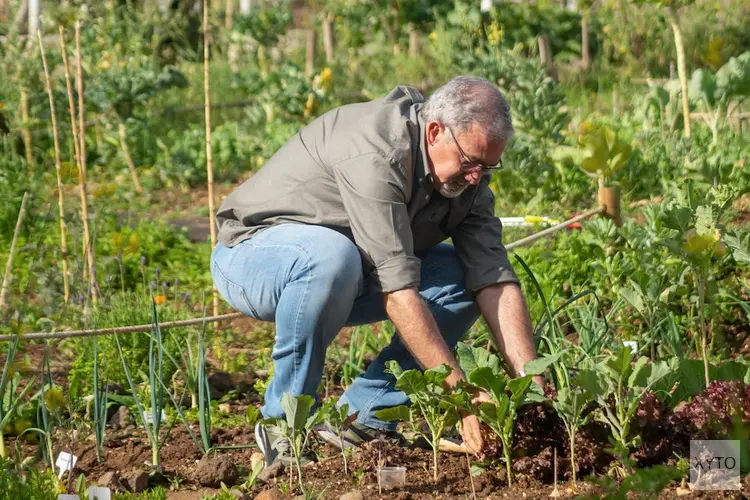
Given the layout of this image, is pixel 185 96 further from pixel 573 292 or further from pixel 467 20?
pixel 573 292

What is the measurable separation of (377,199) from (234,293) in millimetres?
672

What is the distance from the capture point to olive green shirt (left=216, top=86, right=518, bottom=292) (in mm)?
2830

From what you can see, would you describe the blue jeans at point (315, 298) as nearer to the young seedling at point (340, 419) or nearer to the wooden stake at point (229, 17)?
the young seedling at point (340, 419)

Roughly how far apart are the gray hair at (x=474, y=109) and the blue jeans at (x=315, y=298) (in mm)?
457

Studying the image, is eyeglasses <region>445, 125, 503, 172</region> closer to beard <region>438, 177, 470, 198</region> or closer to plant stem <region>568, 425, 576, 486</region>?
beard <region>438, 177, 470, 198</region>

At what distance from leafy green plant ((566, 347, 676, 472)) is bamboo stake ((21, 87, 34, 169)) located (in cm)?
541

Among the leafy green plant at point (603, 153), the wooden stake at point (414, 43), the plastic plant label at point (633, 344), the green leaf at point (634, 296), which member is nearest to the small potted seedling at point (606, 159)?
the leafy green plant at point (603, 153)

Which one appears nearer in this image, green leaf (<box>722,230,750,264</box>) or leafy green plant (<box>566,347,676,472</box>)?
leafy green plant (<box>566,347,676,472</box>)

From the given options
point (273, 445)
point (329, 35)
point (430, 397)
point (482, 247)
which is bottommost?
point (273, 445)

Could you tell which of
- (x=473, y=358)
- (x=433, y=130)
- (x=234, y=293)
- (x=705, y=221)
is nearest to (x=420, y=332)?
(x=473, y=358)

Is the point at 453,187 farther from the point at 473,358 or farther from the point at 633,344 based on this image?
the point at 633,344

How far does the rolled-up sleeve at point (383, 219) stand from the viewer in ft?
9.21

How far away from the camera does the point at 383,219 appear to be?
2.82 metres

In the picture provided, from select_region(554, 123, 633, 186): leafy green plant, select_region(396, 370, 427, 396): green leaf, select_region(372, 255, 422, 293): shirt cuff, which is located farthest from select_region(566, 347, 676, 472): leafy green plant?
select_region(554, 123, 633, 186): leafy green plant
